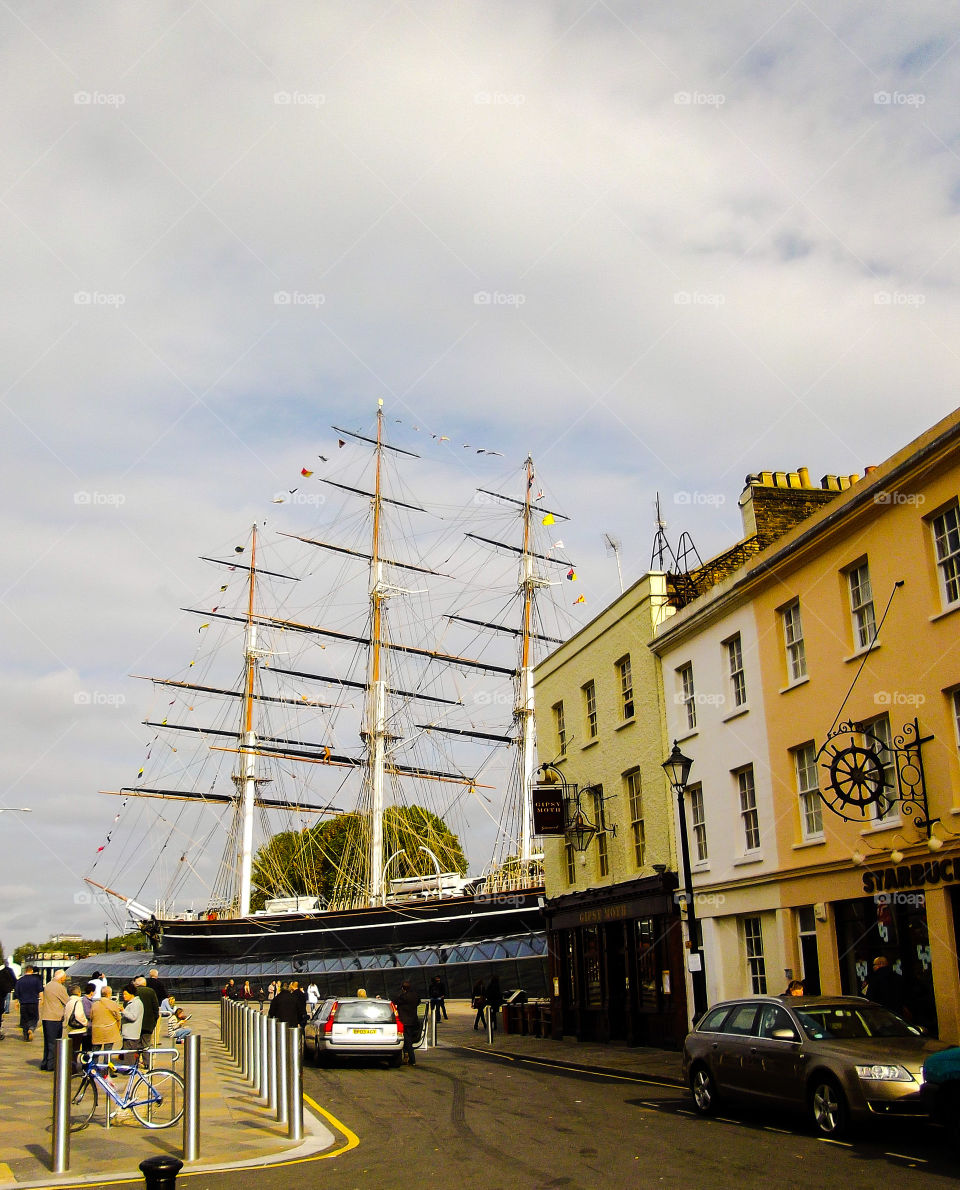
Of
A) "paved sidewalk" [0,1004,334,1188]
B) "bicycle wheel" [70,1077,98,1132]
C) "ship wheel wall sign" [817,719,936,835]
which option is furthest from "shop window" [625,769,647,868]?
"bicycle wheel" [70,1077,98,1132]

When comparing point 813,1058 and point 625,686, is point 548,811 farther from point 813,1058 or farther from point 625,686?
point 813,1058

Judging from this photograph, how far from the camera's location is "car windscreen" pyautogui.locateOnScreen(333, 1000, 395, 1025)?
23.4 meters

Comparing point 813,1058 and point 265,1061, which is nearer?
point 813,1058

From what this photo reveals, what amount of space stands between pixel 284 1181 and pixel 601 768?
823 inches

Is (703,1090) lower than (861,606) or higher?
lower

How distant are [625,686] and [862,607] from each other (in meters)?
10.9

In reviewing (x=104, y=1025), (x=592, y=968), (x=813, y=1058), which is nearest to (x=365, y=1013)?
(x=592, y=968)

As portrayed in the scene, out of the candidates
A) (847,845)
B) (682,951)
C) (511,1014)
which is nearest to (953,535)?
(847,845)

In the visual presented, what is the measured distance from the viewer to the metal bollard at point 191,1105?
1092 cm

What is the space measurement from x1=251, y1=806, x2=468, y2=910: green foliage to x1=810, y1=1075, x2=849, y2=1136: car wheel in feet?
202

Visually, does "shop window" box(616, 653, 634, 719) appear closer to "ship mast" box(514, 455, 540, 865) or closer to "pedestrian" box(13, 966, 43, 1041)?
"pedestrian" box(13, 966, 43, 1041)

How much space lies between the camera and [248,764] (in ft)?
→ 252

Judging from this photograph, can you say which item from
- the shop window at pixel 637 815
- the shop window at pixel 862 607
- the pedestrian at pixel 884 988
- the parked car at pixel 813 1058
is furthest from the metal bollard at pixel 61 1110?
the shop window at pixel 637 815

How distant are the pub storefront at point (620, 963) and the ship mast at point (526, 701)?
24646 mm
